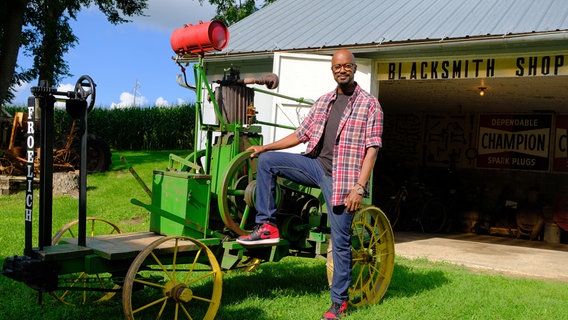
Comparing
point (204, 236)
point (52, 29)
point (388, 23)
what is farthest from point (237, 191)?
point (52, 29)

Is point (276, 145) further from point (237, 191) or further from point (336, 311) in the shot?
point (336, 311)

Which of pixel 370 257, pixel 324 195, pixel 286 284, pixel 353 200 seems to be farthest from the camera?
pixel 286 284

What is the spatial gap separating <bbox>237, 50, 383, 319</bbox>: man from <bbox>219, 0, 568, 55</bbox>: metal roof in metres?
3.61

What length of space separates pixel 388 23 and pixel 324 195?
529 centimetres

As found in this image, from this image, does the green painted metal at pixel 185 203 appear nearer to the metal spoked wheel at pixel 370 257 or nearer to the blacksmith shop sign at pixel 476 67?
the metal spoked wheel at pixel 370 257

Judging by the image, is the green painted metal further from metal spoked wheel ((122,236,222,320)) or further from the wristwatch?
the wristwatch

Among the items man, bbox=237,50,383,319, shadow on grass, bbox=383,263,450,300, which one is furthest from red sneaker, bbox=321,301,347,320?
shadow on grass, bbox=383,263,450,300

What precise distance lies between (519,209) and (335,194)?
366 inches

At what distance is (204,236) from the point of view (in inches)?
187

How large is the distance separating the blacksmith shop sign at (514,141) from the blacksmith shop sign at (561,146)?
163mm

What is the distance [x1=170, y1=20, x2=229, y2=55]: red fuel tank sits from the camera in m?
4.95

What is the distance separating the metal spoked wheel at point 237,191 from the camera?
4809 millimetres

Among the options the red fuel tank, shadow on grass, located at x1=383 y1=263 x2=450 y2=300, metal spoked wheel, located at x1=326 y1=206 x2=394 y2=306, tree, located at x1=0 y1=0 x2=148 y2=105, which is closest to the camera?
the red fuel tank

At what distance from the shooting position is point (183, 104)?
28125 millimetres
